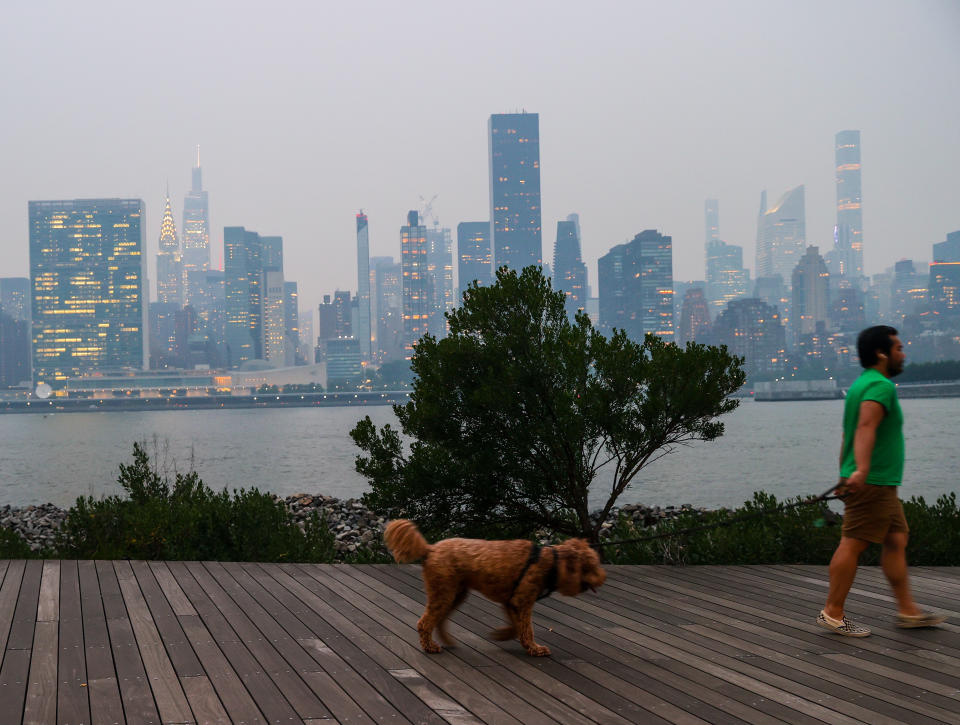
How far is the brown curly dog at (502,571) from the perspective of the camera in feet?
13.5

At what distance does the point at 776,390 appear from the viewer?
148 meters

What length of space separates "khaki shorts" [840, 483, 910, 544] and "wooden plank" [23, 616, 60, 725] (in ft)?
13.0

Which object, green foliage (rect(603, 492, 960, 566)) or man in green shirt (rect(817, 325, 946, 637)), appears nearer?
man in green shirt (rect(817, 325, 946, 637))

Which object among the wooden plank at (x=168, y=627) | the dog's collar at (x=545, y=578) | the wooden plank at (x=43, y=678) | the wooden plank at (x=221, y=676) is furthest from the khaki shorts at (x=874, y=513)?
the wooden plank at (x=43, y=678)

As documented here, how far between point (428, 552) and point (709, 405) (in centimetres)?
502

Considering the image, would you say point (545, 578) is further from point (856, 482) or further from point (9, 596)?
point (9, 596)

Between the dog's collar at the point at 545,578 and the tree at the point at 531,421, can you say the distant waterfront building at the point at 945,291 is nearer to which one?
the tree at the point at 531,421

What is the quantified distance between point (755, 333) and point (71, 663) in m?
199

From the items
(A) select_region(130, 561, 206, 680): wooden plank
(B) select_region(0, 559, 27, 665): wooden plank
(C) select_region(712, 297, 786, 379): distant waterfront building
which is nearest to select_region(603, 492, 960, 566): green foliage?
(A) select_region(130, 561, 206, 680): wooden plank

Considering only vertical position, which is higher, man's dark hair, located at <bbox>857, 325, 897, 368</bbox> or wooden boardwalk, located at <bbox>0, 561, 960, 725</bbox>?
man's dark hair, located at <bbox>857, 325, 897, 368</bbox>

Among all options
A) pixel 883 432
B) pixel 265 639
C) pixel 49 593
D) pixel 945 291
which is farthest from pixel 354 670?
pixel 945 291

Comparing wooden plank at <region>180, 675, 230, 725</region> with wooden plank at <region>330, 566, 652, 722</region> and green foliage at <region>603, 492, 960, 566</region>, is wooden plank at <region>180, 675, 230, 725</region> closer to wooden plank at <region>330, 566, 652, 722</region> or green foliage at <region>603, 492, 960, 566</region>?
wooden plank at <region>330, 566, 652, 722</region>

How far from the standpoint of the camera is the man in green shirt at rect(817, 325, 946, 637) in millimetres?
4398

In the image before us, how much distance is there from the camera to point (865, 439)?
4.38 metres
